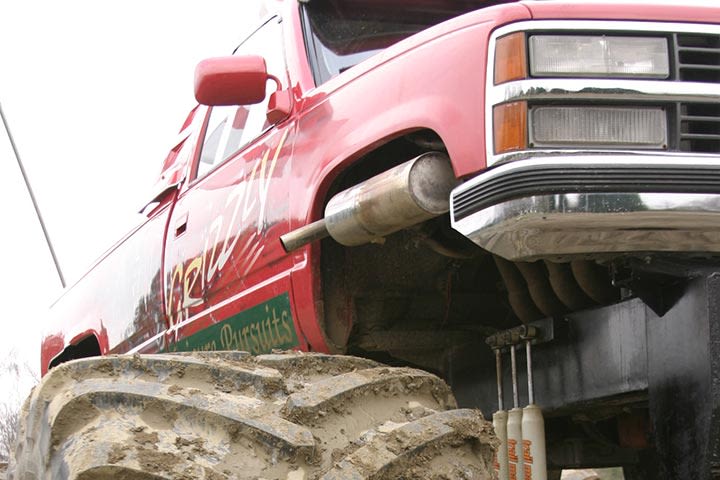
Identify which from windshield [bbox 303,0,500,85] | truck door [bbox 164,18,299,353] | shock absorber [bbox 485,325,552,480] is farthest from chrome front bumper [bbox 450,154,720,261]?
windshield [bbox 303,0,500,85]

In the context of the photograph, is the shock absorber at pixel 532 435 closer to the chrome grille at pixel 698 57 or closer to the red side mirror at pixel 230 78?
the chrome grille at pixel 698 57

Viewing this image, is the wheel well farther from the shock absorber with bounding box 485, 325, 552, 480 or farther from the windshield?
the shock absorber with bounding box 485, 325, 552, 480

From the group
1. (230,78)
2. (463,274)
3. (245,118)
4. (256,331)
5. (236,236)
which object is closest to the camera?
(463,274)

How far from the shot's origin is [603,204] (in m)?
2.50

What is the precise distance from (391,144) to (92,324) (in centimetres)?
291

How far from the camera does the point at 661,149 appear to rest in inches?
102

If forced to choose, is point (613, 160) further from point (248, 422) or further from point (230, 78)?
point (230, 78)

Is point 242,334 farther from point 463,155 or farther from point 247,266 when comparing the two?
point 463,155

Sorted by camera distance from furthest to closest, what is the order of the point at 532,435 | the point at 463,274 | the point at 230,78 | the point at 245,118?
the point at 245,118, the point at 230,78, the point at 463,274, the point at 532,435

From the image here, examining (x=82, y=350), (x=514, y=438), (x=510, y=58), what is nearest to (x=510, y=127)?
(x=510, y=58)

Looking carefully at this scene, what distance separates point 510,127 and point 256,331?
1.55 metres

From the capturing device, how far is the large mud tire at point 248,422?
8.14ft

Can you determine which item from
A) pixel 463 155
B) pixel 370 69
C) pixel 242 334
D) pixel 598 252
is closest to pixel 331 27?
pixel 370 69

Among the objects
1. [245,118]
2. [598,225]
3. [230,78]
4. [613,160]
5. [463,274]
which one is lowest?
[598,225]
